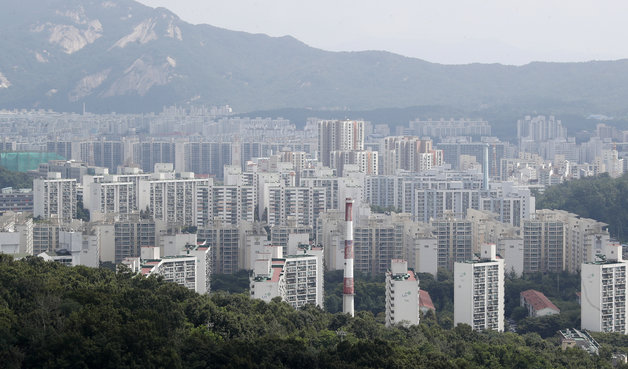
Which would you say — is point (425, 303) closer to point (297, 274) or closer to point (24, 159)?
point (297, 274)

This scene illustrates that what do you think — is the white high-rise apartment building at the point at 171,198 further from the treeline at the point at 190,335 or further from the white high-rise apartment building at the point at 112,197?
the treeline at the point at 190,335

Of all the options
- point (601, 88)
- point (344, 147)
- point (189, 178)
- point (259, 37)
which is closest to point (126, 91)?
point (259, 37)

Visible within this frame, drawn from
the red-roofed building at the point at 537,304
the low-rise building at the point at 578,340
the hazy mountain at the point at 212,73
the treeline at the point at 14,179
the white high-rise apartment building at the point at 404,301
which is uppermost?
the hazy mountain at the point at 212,73

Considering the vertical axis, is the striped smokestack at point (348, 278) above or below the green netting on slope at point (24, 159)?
below

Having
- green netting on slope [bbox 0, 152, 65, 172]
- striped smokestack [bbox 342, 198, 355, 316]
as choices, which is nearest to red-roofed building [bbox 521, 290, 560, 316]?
striped smokestack [bbox 342, 198, 355, 316]

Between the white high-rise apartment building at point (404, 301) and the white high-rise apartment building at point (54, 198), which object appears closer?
the white high-rise apartment building at point (404, 301)

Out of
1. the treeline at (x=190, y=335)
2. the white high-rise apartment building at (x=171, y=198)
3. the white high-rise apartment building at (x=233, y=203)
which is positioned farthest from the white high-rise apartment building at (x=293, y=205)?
the treeline at (x=190, y=335)

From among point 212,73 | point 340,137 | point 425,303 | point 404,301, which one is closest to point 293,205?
point 425,303

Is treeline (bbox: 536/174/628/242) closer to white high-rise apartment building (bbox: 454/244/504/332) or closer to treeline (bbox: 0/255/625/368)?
white high-rise apartment building (bbox: 454/244/504/332)
